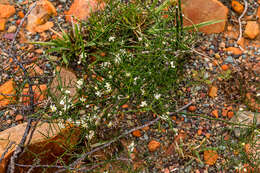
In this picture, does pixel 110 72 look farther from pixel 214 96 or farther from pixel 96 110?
pixel 214 96

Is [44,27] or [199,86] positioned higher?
[44,27]

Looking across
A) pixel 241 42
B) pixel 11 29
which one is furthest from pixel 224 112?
pixel 11 29

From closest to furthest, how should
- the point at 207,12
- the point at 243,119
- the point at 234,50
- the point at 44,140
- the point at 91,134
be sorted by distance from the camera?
1. the point at 44,140
2. the point at 91,134
3. the point at 243,119
4. the point at 234,50
5. the point at 207,12

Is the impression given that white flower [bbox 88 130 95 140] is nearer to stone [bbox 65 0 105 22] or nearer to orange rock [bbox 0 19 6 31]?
stone [bbox 65 0 105 22]

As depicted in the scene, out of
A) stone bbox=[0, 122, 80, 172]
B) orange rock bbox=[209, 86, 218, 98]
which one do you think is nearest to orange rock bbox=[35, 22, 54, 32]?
stone bbox=[0, 122, 80, 172]

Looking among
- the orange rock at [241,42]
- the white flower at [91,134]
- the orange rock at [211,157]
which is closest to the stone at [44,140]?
the white flower at [91,134]

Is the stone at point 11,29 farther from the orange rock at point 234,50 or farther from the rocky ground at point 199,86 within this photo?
the orange rock at point 234,50

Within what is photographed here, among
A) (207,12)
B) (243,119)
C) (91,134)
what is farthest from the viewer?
(207,12)

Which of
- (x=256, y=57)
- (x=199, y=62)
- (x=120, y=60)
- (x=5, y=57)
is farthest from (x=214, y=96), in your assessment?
(x=5, y=57)

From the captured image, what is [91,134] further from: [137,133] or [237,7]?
[237,7]
